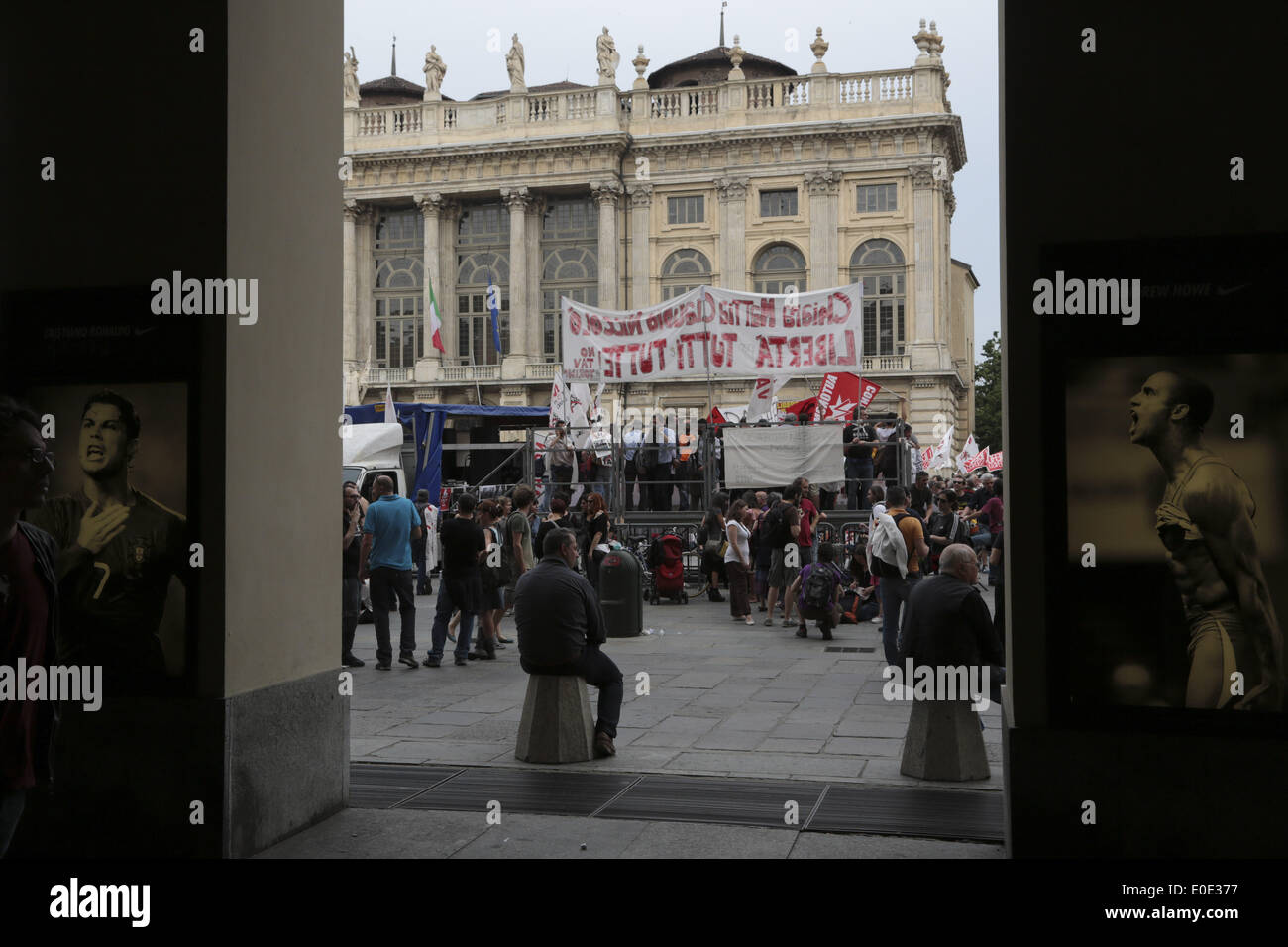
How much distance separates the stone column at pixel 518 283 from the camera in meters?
49.8

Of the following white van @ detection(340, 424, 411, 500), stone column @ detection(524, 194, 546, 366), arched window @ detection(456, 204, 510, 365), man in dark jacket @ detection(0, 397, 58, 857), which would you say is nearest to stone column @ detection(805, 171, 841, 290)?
stone column @ detection(524, 194, 546, 366)

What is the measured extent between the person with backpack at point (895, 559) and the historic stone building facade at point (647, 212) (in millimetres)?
32905

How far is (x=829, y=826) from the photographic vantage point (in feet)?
19.3

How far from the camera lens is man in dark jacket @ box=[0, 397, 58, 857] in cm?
340

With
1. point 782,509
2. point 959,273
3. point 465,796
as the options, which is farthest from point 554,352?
point 465,796

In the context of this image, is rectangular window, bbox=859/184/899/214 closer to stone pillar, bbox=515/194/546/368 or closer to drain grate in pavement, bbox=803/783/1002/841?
stone pillar, bbox=515/194/546/368

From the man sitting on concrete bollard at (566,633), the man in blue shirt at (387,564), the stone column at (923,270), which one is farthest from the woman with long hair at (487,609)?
the stone column at (923,270)

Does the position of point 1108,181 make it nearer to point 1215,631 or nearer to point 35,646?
point 1215,631

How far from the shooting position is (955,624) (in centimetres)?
700

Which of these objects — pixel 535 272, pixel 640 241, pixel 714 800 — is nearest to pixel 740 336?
pixel 714 800

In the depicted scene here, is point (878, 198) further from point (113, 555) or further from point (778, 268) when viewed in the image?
point (113, 555)

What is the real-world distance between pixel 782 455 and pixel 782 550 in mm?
4088

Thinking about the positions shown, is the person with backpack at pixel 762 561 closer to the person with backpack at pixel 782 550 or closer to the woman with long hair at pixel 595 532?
the person with backpack at pixel 782 550
